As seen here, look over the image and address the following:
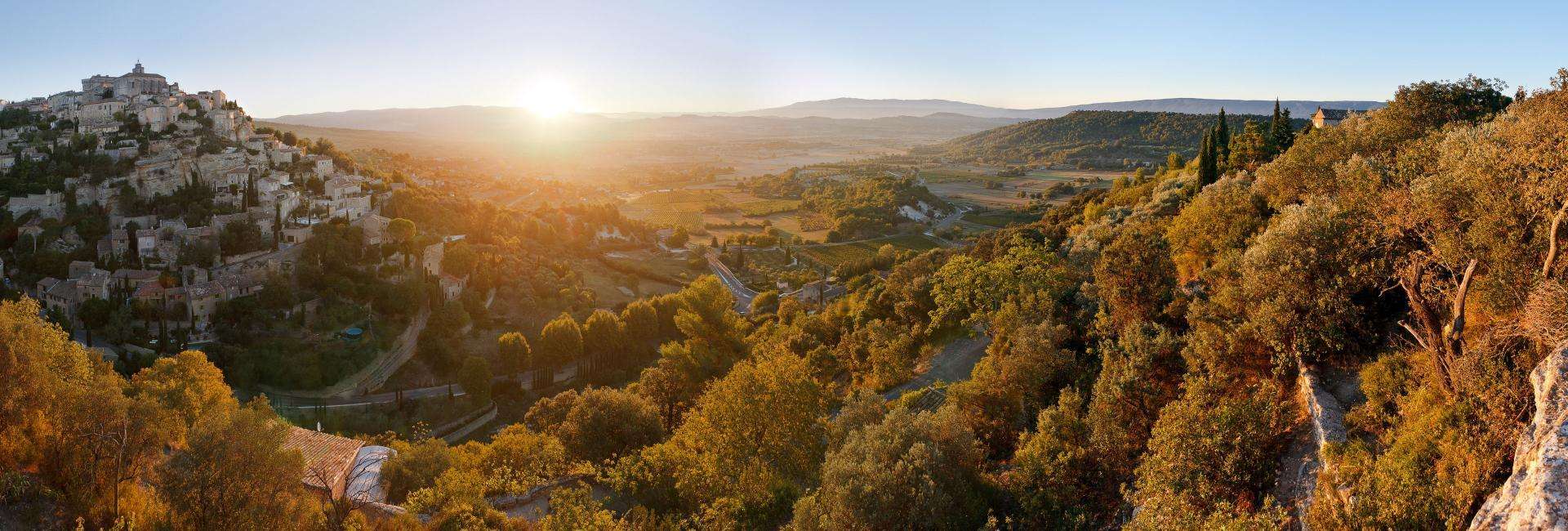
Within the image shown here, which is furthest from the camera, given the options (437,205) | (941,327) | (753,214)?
(753,214)

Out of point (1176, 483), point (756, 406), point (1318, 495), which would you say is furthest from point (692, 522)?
point (1318, 495)

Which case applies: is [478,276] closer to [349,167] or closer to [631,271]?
[631,271]

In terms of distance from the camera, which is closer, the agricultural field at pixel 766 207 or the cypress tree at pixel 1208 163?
the cypress tree at pixel 1208 163

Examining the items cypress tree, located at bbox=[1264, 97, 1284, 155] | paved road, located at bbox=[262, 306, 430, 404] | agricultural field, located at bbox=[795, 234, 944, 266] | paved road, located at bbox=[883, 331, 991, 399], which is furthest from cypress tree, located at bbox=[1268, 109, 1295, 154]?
paved road, located at bbox=[262, 306, 430, 404]

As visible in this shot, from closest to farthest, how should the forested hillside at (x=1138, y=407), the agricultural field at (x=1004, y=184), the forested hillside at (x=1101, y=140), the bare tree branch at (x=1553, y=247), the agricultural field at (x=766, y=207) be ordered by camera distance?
the bare tree branch at (x=1553, y=247)
the forested hillside at (x=1138, y=407)
the agricultural field at (x=1004, y=184)
the forested hillside at (x=1101, y=140)
the agricultural field at (x=766, y=207)

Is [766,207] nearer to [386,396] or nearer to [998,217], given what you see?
[998,217]

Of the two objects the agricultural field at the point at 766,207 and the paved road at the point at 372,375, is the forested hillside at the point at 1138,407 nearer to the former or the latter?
the paved road at the point at 372,375

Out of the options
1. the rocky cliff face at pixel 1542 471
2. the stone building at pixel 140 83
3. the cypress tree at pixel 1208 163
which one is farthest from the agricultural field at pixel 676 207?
the rocky cliff face at pixel 1542 471
